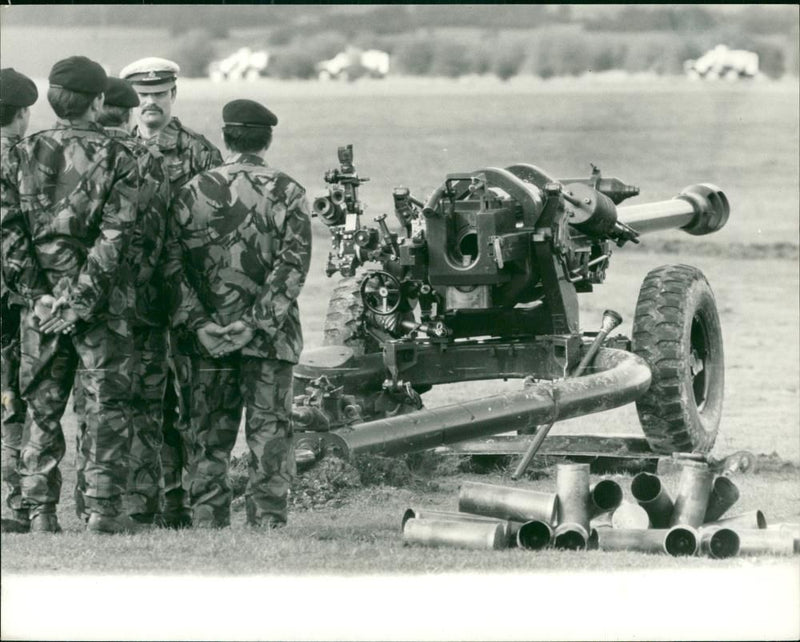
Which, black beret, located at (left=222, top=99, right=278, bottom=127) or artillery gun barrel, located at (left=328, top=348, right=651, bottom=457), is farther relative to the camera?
artillery gun barrel, located at (left=328, top=348, right=651, bottom=457)

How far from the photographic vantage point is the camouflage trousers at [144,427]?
8727 millimetres

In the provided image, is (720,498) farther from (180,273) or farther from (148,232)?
(148,232)

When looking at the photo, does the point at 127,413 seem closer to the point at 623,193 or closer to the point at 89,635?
the point at 89,635

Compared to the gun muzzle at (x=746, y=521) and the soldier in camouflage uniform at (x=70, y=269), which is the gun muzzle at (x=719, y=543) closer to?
the gun muzzle at (x=746, y=521)

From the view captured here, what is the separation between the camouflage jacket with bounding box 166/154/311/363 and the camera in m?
8.82

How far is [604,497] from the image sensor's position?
905 cm

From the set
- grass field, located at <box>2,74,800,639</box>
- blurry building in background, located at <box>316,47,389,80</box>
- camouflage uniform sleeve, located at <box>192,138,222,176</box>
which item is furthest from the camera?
blurry building in background, located at <box>316,47,389,80</box>

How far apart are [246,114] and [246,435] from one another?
169 centimetres

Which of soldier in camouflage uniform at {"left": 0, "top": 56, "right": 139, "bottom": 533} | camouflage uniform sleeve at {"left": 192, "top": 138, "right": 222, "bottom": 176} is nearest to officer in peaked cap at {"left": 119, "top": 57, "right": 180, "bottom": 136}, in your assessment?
camouflage uniform sleeve at {"left": 192, "top": 138, "right": 222, "bottom": 176}

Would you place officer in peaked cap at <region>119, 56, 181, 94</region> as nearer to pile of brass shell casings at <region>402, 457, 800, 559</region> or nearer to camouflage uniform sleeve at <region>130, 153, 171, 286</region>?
camouflage uniform sleeve at <region>130, 153, 171, 286</region>

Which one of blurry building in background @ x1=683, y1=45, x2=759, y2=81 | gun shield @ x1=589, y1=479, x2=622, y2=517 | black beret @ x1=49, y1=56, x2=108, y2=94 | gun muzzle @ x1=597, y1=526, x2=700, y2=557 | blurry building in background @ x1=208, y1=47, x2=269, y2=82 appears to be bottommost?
gun muzzle @ x1=597, y1=526, x2=700, y2=557

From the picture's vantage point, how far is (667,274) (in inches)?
486

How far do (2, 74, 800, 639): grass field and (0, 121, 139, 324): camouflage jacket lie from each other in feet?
4.14

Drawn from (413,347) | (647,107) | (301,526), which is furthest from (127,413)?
(647,107)
